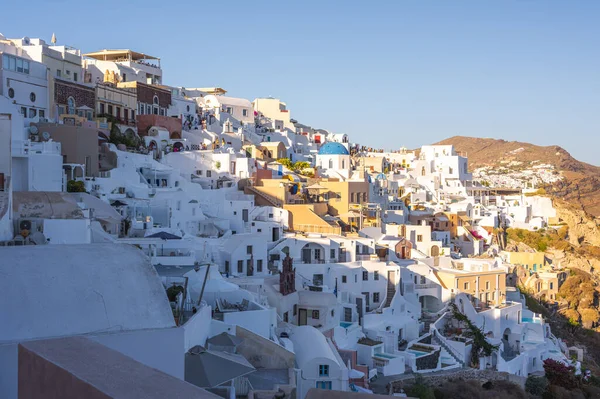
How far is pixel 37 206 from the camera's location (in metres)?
19.7

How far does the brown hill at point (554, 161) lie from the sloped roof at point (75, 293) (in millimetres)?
72780

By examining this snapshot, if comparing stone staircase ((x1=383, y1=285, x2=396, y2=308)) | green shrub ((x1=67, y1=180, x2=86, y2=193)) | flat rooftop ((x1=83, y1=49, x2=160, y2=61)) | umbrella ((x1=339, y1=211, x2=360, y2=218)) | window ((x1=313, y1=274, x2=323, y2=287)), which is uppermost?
flat rooftop ((x1=83, y1=49, x2=160, y2=61))

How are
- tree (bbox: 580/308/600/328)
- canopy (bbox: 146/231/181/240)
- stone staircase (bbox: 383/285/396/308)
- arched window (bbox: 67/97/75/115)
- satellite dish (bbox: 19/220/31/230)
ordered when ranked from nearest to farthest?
satellite dish (bbox: 19/220/31/230)
canopy (bbox: 146/231/181/240)
stone staircase (bbox: 383/285/396/308)
arched window (bbox: 67/97/75/115)
tree (bbox: 580/308/600/328)

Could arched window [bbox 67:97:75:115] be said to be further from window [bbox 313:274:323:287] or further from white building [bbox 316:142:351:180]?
white building [bbox 316:142:351:180]

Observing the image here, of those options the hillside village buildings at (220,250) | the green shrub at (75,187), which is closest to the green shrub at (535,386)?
the hillside village buildings at (220,250)

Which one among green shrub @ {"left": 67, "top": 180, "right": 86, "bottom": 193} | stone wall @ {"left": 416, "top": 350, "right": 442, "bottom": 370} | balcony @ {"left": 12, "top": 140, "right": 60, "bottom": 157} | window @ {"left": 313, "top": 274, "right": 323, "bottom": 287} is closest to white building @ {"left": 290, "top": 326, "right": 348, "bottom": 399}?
stone wall @ {"left": 416, "top": 350, "right": 442, "bottom": 370}

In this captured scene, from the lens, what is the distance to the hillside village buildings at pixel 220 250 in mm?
10727

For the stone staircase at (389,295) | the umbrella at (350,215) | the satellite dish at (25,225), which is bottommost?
the stone staircase at (389,295)

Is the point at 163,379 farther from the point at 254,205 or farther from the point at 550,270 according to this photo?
the point at 550,270

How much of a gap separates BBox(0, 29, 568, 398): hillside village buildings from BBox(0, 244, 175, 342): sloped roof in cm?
3

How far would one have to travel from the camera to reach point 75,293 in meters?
10.2

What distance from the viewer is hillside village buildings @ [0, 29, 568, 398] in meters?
10.7

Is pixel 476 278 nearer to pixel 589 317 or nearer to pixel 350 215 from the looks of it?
pixel 350 215

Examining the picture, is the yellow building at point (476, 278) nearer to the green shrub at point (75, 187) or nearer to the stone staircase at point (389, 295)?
the stone staircase at point (389, 295)
